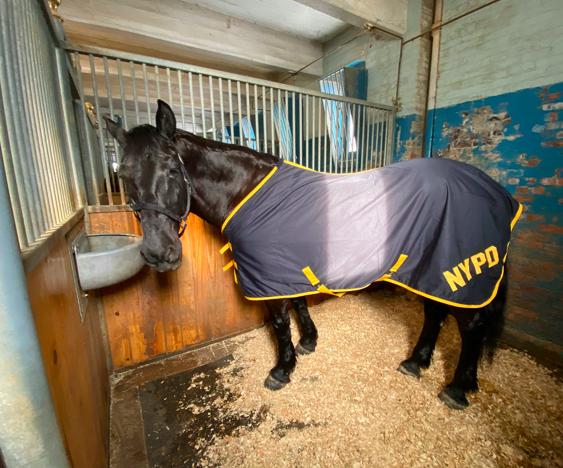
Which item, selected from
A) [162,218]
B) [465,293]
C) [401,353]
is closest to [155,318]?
[162,218]

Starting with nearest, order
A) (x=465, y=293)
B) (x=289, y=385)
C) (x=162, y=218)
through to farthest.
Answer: (x=162, y=218) < (x=465, y=293) < (x=289, y=385)

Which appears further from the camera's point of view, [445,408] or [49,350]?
[445,408]

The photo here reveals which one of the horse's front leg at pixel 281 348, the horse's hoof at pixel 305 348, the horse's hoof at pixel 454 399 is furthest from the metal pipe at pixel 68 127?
the horse's hoof at pixel 454 399

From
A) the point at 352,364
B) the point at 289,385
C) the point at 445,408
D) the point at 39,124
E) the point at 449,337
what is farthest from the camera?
the point at 449,337

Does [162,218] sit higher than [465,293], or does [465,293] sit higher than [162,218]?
[162,218]

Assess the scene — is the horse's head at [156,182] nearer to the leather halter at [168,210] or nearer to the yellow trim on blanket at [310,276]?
the leather halter at [168,210]

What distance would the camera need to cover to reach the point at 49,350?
0.67 metres

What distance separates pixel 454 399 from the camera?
1.58m

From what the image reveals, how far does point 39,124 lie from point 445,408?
2530 millimetres

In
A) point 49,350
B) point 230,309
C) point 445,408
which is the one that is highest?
point 49,350

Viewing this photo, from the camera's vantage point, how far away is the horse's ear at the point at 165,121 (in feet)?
4.02

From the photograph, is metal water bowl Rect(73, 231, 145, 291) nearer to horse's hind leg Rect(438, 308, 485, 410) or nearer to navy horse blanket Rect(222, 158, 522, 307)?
navy horse blanket Rect(222, 158, 522, 307)

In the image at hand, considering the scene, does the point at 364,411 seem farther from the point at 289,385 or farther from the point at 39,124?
the point at 39,124

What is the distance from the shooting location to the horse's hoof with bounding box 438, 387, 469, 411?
1558mm
